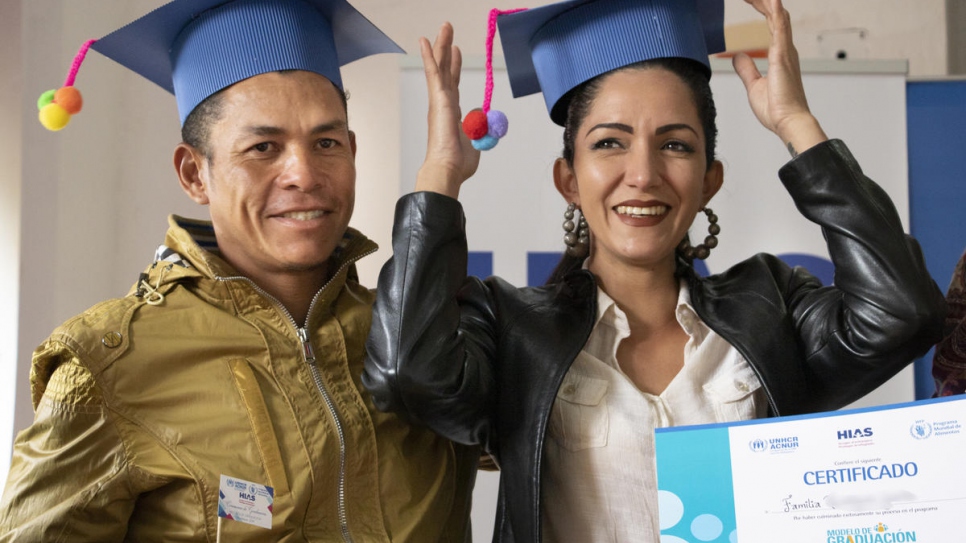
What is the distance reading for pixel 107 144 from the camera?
3756 millimetres

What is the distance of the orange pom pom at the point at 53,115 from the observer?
1.86m

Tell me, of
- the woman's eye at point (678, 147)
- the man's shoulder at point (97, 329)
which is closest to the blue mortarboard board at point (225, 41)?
the man's shoulder at point (97, 329)

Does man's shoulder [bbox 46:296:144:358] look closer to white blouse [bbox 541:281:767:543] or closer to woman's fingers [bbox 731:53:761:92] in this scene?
white blouse [bbox 541:281:767:543]

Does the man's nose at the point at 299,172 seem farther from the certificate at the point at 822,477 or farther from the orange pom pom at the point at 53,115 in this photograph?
the certificate at the point at 822,477

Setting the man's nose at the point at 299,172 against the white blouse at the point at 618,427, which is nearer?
the white blouse at the point at 618,427

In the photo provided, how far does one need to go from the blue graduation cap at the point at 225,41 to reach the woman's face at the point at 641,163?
538mm

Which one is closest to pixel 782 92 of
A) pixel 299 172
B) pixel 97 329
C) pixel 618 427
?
pixel 618 427

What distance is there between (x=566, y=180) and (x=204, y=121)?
69cm

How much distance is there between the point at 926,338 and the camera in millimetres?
1693

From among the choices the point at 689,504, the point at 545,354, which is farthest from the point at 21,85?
the point at 689,504

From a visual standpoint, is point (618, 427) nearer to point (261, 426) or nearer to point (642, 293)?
point (642, 293)

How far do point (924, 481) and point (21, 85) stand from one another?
2732mm

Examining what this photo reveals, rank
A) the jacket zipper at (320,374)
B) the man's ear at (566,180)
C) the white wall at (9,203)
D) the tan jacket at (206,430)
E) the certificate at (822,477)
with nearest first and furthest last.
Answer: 1. the certificate at (822,477)
2. the tan jacket at (206,430)
3. the jacket zipper at (320,374)
4. the man's ear at (566,180)
5. the white wall at (9,203)

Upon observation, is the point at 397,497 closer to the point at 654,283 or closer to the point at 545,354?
the point at 545,354
